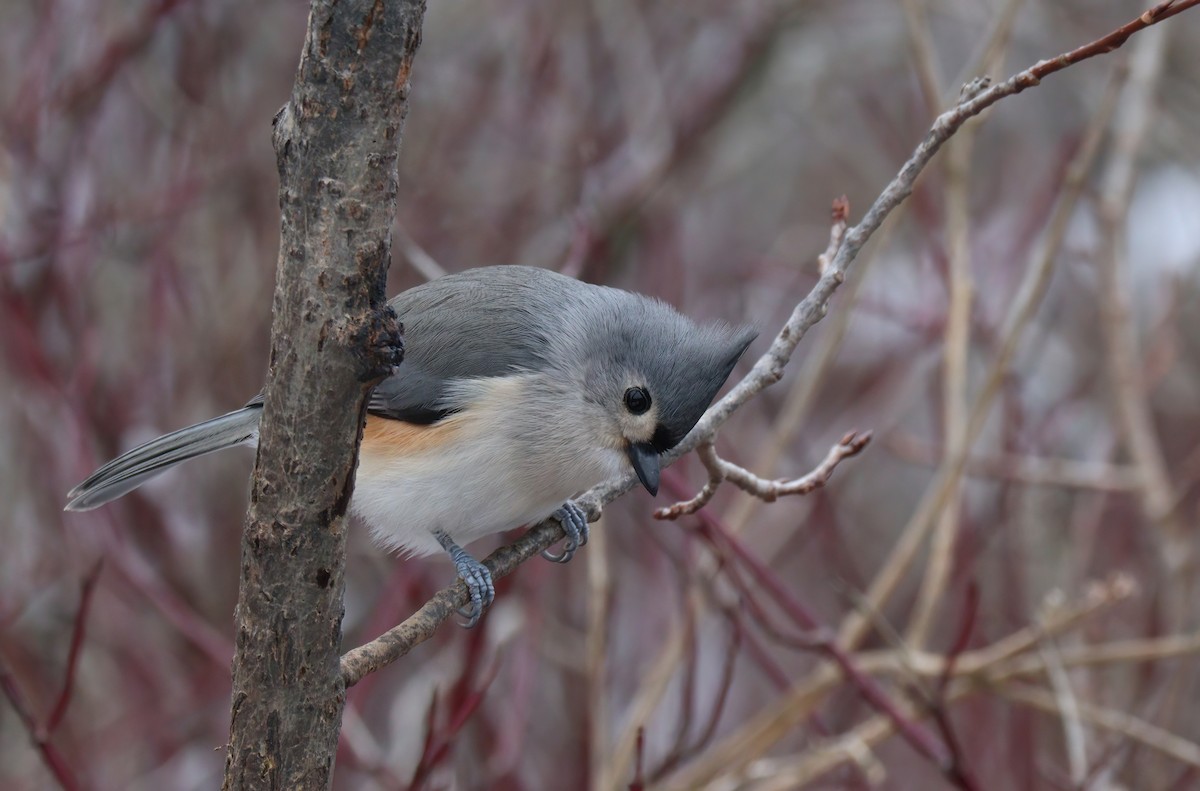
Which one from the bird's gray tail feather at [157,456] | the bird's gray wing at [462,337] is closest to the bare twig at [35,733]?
the bird's gray tail feather at [157,456]

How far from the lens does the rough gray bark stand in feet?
4.20

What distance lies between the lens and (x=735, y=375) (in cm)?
425

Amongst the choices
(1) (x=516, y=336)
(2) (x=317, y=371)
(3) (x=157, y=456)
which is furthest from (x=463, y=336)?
(2) (x=317, y=371)

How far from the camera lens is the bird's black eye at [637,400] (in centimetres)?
227

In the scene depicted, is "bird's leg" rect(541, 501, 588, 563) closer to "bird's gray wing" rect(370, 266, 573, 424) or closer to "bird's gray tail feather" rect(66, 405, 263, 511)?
"bird's gray wing" rect(370, 266, 573, 424)

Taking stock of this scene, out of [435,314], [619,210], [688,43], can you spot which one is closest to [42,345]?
[435,314]

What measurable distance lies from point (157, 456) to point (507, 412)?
32.3 inches

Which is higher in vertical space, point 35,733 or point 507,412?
point 507,412

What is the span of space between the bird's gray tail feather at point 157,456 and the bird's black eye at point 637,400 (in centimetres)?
83

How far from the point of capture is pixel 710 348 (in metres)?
2.29

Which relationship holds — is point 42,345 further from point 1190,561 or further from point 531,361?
point 1190,561

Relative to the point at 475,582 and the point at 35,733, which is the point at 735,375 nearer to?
the point at 475,582

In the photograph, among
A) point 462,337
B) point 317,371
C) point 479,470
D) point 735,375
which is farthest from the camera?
point 735,375

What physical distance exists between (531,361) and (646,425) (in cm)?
31
